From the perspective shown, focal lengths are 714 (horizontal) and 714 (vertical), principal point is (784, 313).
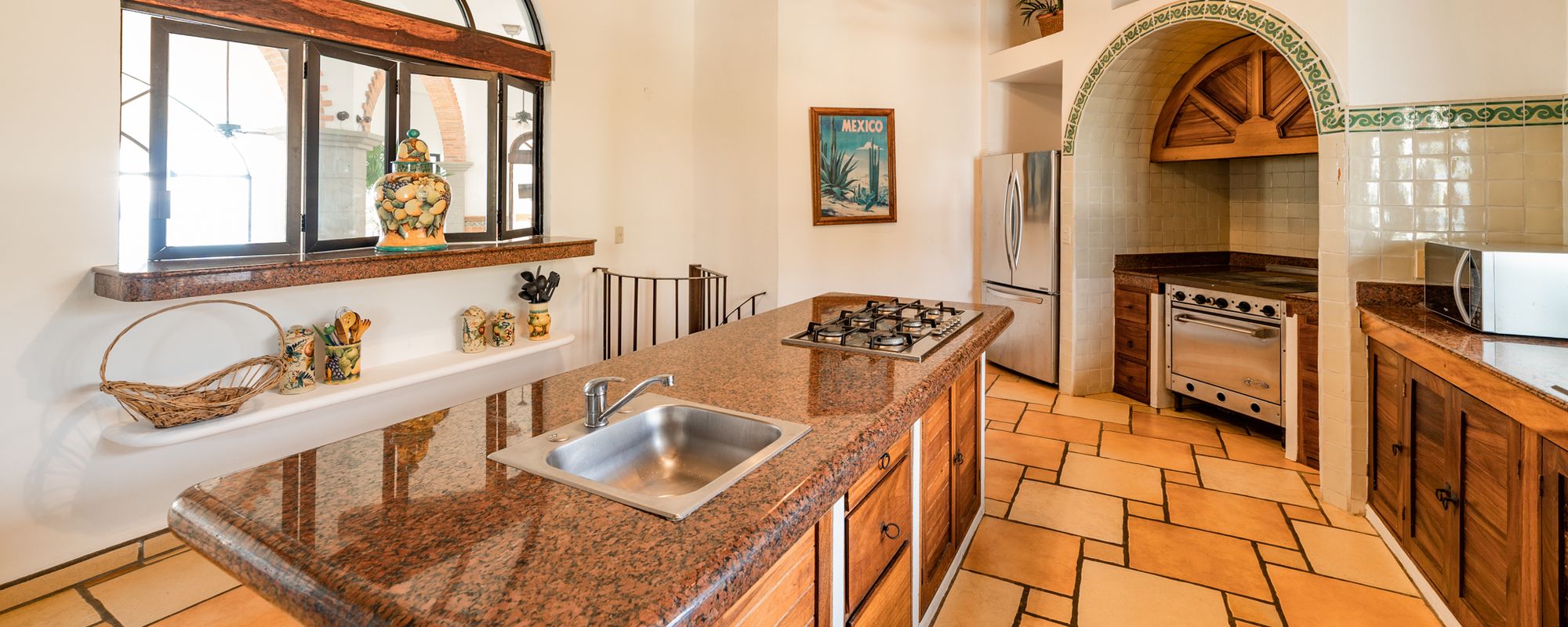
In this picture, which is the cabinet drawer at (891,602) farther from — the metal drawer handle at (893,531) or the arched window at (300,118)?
the arched window at (300,118)

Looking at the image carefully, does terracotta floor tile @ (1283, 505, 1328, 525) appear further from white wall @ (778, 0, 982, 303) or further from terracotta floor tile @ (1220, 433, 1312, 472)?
white wall @ (778, 0, 982, 303)

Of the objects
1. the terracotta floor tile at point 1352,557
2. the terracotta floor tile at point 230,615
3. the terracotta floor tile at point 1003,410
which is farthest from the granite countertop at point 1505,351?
the terracotta floor tile at point 230,615

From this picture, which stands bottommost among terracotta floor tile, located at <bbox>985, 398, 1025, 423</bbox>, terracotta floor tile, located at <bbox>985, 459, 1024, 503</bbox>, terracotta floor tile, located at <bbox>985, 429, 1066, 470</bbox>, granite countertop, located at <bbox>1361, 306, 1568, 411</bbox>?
terracotta floor tile, located at <bbox>985, 459, 1024, 503</bbox>

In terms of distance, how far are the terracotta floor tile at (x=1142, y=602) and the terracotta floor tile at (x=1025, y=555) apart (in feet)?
0.26

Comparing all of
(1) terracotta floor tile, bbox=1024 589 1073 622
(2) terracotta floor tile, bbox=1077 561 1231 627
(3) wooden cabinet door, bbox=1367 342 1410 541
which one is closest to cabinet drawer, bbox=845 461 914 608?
(1) terracotta floor tile, bbox=1024 589 1073 622

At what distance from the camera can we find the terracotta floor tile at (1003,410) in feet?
13.9

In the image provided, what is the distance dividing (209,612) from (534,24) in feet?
10.2

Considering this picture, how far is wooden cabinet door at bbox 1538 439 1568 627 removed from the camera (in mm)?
1556

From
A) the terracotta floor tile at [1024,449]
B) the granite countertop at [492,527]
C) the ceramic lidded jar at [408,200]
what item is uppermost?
the ceramic lidded jar at [408,200]

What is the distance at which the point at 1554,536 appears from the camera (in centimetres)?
158

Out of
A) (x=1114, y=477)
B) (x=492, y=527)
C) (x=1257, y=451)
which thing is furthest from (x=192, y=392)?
(x=1257, y=451)

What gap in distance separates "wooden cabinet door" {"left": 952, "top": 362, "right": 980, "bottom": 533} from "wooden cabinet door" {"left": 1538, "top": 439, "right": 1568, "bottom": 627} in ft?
4.40

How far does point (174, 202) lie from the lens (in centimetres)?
262

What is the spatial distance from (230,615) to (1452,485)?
3.68 metres
